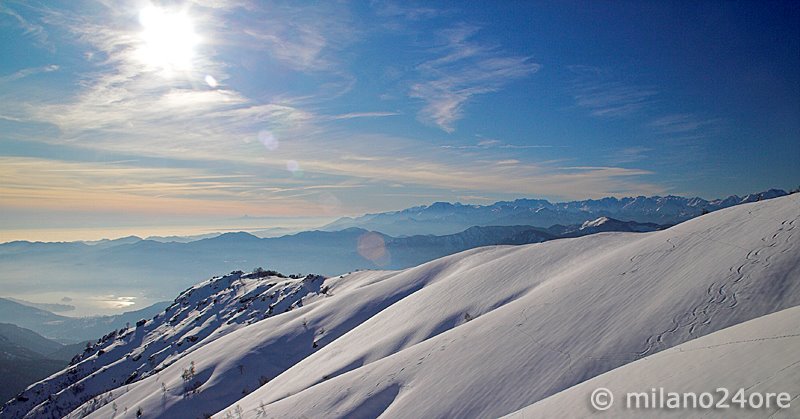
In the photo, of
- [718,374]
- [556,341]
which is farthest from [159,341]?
[718,374]

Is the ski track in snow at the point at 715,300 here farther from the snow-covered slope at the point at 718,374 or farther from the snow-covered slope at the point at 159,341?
the snow-covered slope at the point at 159,341

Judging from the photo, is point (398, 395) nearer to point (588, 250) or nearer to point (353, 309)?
point (588, 250)

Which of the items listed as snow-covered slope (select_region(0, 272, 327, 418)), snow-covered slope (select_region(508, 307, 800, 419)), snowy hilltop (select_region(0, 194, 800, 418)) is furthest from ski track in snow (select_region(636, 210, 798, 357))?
snow-covered slope (select_region(0, 272, 327, 418))

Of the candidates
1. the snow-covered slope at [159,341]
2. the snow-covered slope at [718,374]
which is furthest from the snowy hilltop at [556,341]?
the snow-covered slope at [159,341]

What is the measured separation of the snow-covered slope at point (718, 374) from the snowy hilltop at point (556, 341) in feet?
0.08

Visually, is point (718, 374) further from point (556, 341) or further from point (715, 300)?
point (556, 341)

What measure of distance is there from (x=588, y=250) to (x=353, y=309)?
11.8 meters

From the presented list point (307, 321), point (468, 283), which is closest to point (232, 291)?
point (307, 321)

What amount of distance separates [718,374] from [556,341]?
3.84m

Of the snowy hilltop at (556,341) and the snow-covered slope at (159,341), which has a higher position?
the snowy hilltop at (556,341)

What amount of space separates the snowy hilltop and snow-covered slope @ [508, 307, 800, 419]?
3 cm

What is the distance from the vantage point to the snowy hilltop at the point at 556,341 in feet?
16.9

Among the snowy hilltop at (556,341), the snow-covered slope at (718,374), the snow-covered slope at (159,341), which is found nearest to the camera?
the snow-covered slope at (718,374)

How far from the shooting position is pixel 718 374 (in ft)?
13.8
